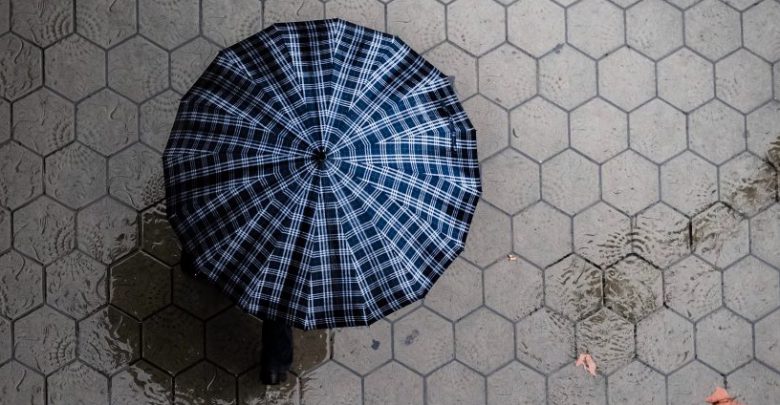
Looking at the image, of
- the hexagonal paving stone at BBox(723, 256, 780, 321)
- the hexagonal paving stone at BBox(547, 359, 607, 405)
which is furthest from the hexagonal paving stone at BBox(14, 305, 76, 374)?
the hexagonal paving stone at BBox(723, 256, 780, 321)

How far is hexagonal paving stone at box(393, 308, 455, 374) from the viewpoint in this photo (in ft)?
12.8

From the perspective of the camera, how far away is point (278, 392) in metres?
3.88

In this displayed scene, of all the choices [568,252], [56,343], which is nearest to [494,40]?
[568,252]

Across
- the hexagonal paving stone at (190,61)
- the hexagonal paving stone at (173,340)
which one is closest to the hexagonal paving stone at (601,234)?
the hexagonal paving stone at (173,340)

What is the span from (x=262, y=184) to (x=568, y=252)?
166 cm

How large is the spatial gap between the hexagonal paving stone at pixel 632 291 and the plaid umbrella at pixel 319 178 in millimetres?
1227

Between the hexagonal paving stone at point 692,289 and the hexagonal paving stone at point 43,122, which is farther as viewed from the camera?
the hexagonal paving stone at point 692,289

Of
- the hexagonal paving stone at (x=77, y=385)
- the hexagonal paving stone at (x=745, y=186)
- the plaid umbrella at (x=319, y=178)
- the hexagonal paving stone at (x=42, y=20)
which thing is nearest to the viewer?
the plaid umbrella at (x=319, y=178)

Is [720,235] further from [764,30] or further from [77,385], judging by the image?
[77,385]

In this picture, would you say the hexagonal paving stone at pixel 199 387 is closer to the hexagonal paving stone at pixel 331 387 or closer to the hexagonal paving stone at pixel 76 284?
the hexagonal paving stone at pixel 331 387

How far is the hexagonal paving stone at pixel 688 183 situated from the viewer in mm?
4035

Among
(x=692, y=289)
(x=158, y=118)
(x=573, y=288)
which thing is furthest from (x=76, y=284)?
(x=692, y=289)

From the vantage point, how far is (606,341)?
3982 mm

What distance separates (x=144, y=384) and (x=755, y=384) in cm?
269
